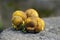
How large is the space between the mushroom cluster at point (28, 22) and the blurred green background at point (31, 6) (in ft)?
6.22

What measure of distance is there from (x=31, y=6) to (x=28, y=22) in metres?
2.50

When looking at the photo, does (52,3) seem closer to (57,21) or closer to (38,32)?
(57,21)

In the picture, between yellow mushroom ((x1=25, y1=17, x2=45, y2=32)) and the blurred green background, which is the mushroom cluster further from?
the blurred green background

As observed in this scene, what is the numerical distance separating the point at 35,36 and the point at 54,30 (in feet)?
0.82

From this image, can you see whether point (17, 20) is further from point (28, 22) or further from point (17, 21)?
point (28, 22)

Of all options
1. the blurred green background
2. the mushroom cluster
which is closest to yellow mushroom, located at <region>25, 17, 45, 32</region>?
the mushroom cluster

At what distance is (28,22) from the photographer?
204 cm

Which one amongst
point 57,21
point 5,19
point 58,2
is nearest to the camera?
point 57,21

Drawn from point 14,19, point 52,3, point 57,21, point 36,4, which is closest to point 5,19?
point 36,4

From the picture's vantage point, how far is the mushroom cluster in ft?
6.68

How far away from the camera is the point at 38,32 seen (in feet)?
6.83

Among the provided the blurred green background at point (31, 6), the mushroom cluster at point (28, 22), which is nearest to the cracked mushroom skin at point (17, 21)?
the mushroom cluster at point (28, 22)

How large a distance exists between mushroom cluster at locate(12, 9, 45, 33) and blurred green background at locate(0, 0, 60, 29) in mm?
1897

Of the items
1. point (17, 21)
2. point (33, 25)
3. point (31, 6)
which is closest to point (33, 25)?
point (33, 25)
